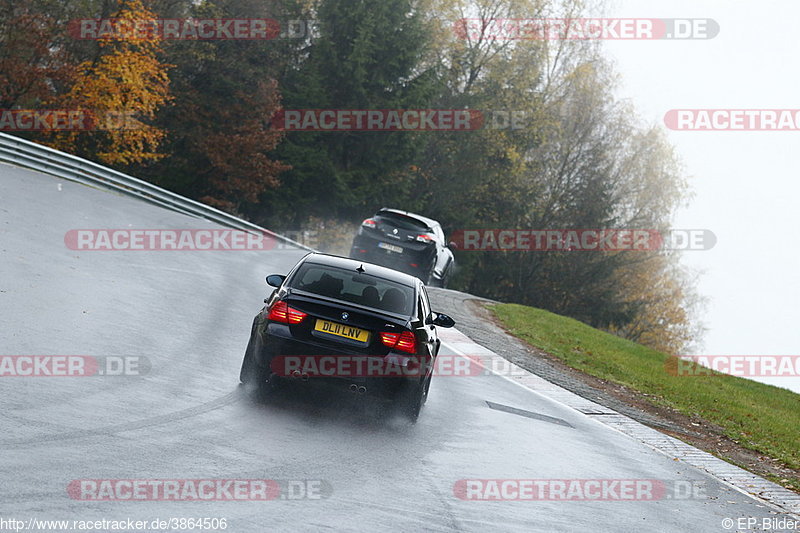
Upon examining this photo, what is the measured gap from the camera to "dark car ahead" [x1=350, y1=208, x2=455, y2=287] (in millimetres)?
22609

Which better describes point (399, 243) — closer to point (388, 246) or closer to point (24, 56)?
point (388, 246)

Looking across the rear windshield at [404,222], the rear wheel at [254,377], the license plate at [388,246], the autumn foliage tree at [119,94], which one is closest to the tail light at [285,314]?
the rear wheel at [254,377]

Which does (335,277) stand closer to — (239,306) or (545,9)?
(239,306)

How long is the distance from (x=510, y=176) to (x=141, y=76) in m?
20.5

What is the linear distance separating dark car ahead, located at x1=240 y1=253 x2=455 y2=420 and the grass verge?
5172mm

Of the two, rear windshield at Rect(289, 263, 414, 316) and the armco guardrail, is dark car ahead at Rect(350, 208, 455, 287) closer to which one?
the armco guardrail

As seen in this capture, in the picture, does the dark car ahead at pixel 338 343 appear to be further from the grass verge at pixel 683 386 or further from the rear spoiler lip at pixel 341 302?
the grass verge at pixel 683 386

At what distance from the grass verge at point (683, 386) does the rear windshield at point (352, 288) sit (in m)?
5.28

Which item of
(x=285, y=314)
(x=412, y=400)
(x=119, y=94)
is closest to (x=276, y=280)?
(x=285, y=314)

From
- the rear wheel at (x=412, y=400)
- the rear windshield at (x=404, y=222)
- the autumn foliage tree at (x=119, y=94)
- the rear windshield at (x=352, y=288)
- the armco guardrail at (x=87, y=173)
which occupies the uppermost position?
the autumn foliage tree at (x=119, y=94)

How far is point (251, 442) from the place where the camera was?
8.12 meters

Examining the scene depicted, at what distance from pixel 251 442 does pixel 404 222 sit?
15.4 metres

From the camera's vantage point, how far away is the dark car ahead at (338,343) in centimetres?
925

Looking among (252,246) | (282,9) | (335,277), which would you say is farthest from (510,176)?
(335,277)
